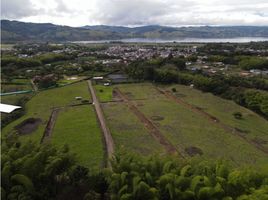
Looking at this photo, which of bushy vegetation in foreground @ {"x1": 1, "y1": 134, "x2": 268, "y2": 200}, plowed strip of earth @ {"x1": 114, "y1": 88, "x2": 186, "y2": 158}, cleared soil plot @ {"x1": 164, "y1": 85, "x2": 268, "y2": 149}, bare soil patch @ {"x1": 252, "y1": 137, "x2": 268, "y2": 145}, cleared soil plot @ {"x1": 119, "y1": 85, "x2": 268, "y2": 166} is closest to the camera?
bushy vegetation in foreground @ {"x1": 1, "y1": 134, "x2": 268, "y2": 200}

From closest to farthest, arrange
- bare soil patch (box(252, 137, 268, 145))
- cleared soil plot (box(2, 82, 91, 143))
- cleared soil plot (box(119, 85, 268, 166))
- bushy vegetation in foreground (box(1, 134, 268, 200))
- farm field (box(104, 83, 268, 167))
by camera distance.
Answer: bushy vegetation in foreground (box(1, 134, 268, 200)), cleared soil plot (box(119, 85, 268, 166)), farm field (box(104, 83, 268, 167)), bare soil patch (box(252, 137, 268, 145)), cleared soil plot (box(2, 82, 91, 143))

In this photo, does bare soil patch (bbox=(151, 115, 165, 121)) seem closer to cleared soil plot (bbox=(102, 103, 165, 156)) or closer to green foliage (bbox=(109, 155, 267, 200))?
cleared soil plot (bbox=(102, 103, 165, 156))

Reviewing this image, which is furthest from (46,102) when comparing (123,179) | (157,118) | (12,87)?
(123,179)

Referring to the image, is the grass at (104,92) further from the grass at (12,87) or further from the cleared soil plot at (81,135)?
the grass at (12,87)

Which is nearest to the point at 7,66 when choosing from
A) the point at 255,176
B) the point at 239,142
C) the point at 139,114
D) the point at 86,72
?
the point at 86,72

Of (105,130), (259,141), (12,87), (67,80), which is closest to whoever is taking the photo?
(259,141)

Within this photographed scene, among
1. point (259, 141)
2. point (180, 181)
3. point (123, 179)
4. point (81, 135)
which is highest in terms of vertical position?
point (180, 181)

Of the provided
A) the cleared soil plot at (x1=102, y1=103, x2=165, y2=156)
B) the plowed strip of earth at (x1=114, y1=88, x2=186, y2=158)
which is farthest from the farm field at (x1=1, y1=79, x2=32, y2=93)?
the cleared soil plot at (x1=102, y1=103, x2=165, y2=156)

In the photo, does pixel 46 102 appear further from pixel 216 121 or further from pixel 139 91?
pixel 216 121
